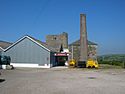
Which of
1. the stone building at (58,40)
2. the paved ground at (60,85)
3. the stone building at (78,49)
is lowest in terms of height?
the paved ground at (60,85)

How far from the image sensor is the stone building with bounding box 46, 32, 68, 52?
67.6 metres

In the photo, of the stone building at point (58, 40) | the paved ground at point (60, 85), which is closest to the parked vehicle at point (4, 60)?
the paved ground at point (60, 85)

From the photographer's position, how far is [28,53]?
4488 centimetres

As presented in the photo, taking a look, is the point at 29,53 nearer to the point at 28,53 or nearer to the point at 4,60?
the point at 28,53

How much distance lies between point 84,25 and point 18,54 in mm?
15297

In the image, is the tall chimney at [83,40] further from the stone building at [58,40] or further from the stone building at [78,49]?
the stone building at [78,49]

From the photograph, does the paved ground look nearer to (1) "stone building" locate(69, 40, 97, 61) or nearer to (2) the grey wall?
(2) the grey wall

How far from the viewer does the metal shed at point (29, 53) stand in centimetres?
4450

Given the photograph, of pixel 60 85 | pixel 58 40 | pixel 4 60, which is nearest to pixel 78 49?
pixel 58 40

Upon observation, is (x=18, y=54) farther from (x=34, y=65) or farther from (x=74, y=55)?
(x=74, y=55)

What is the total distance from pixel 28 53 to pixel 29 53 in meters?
0.18

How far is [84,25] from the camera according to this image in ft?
171

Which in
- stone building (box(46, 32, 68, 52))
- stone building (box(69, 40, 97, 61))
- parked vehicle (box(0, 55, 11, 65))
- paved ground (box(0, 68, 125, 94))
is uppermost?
stone building (box(46, 32, 68, 52))

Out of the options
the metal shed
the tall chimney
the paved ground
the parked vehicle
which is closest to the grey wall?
the metal shed
